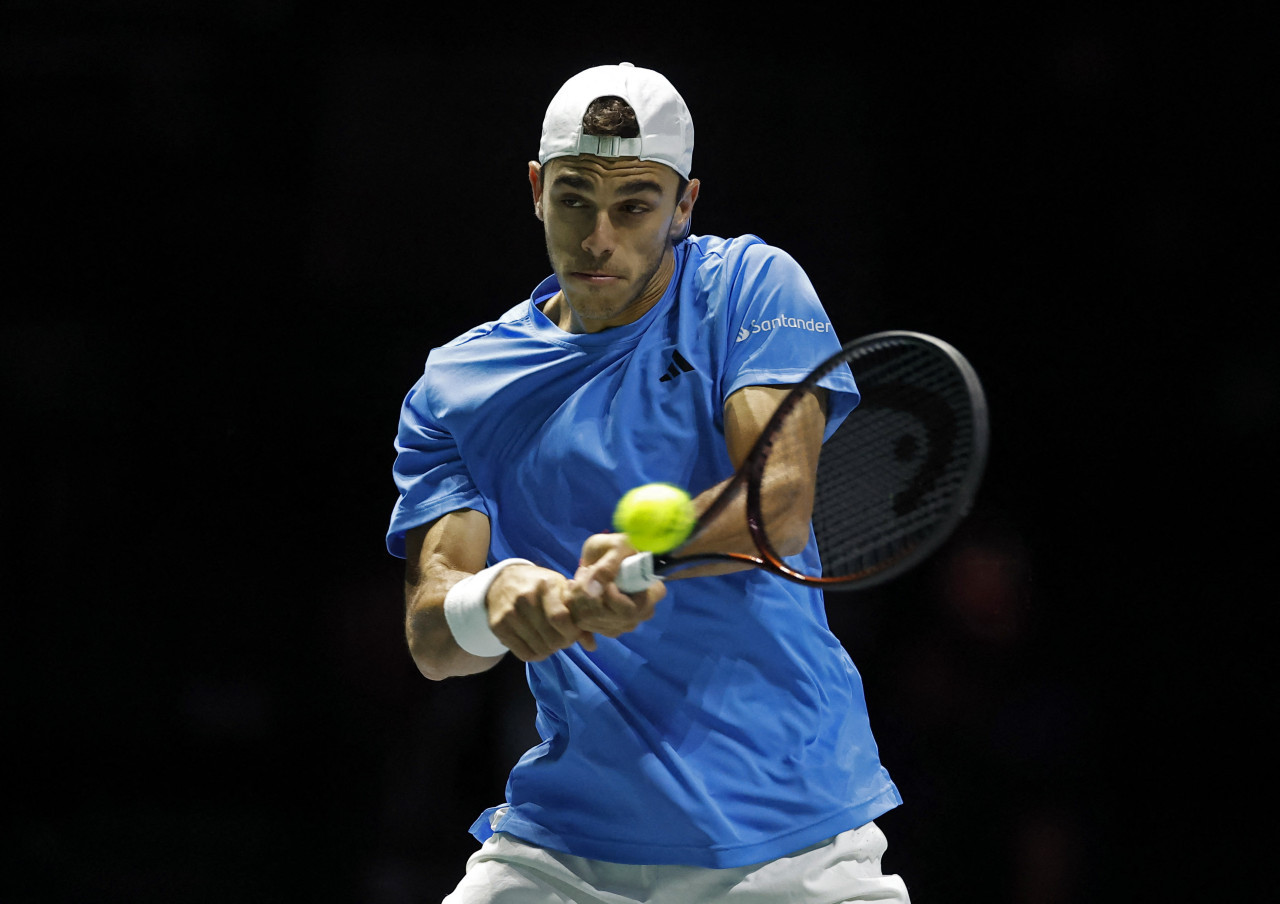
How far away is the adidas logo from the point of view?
188 cm

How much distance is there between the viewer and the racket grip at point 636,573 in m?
1.54

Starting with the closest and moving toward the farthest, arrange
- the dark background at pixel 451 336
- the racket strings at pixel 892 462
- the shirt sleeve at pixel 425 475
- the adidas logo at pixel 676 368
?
the racket strings at pixel 892 462 → the adidas logo at pixel 676 368 → the shirt sleeve at pixel 425 475 → the dark background at pixel 451 336

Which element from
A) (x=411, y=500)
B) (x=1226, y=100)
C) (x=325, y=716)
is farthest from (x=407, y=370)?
(x=1226, y=100)

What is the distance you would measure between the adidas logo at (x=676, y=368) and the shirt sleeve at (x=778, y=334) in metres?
0.06

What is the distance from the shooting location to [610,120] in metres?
1.89

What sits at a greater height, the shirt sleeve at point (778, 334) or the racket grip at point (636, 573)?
the shirt sleeve at point (778, 334)

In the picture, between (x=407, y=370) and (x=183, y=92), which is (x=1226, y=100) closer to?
(x=407, y=370)

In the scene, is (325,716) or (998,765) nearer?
(998,765)

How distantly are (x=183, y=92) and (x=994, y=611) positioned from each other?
245cm

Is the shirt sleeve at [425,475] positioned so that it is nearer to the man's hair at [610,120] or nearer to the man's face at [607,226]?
the man's face at [607,226]

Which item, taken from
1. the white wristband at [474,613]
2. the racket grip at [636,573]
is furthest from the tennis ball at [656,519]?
the white wristband at [474,613]

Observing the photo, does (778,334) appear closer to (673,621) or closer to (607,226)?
(607,226)

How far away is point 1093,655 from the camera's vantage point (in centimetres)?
304

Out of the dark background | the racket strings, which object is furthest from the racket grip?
the dark background
